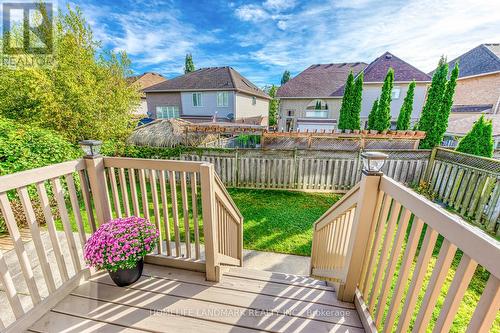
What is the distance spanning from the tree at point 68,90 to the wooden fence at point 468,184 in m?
9.41

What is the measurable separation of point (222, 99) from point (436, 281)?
16383 mm

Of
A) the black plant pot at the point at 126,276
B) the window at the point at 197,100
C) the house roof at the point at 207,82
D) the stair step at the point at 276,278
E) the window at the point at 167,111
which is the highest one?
the house roof at the point at 207,82

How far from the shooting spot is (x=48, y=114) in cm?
522

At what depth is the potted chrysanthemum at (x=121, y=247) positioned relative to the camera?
5.75ft

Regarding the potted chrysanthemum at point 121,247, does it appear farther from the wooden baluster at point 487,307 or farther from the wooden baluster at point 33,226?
the wooden baluster at point 487,307

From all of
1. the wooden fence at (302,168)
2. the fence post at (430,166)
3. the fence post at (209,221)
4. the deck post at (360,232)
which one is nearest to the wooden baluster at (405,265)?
the deck post at (360,232)

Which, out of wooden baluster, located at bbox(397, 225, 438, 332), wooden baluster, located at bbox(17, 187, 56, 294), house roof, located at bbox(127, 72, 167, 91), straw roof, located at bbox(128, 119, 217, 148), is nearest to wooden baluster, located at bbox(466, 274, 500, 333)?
wooden baluster, located at bbox(397, 225, 438, 332)

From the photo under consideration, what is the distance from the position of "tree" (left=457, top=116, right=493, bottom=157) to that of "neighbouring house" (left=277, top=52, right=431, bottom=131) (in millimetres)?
8504

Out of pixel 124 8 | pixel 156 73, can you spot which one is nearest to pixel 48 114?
pixel 124 8

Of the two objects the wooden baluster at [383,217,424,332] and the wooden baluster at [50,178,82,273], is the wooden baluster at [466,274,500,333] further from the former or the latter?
the wooden baluster at [50,178,82,273]

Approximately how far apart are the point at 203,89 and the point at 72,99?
11.5 meters

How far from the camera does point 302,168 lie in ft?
20.3

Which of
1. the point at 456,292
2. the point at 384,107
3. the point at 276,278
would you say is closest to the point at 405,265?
the point at 456,292

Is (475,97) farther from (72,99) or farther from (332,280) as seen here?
(72,99)
